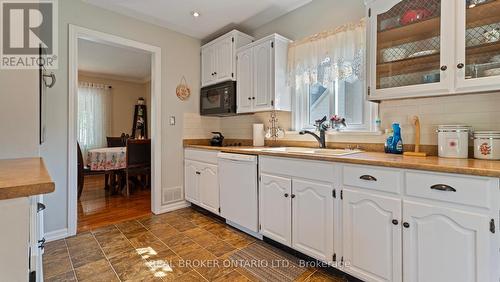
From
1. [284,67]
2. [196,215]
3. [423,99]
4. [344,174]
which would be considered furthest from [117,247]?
[423,99]

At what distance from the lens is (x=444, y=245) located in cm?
120

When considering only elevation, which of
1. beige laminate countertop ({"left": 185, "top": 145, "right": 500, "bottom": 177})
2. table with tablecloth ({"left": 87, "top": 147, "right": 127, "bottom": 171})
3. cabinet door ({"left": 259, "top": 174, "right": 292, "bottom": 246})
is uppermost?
beige laminate countertop ({"left": 185, "top": 145, "right": 500, "bottom": 177})

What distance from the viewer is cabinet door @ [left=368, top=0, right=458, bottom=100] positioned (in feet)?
4.83

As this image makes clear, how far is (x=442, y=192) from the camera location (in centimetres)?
120

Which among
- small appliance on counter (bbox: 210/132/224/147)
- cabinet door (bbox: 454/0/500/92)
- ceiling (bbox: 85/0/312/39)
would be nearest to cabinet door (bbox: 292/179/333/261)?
cabinet door (bbox: 454/0/500/92)

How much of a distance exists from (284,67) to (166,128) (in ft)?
5.59

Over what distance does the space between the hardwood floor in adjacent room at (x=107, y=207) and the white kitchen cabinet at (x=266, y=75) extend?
2.01 metres

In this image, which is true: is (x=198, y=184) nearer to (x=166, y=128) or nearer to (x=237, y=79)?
(x=166, y=128)

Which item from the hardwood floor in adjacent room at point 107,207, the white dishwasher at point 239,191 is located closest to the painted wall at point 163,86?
the hardwood floor in adjacent room at point 107,207

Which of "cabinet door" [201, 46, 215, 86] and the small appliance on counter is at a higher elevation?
"cabinet door" [201, 46, 215, 86]

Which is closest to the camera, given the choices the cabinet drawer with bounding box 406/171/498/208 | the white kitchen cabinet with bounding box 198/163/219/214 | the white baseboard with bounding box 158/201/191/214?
the cabinet drawer with bounding box 406/171/498/208

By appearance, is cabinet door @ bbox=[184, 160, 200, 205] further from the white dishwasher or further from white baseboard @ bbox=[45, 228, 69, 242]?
white baseboard @ bbox=[45, 228, 69, 242]

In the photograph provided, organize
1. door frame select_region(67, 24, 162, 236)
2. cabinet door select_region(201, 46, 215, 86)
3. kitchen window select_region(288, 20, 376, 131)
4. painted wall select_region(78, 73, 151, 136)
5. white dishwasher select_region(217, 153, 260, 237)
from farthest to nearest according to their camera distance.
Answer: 1. painted wall select_region(78, 73, 151, 136)
2. cabinet door select_region(201, 46, 215, 86)
3. door frame select_region(67, 24, 162, 236)
4. white dishwasher select_region(217, 153, 260, 237)
5. kitchen window select_region(288, 20, 376, 131)

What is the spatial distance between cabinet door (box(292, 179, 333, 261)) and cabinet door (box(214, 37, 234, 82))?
1.77 m
